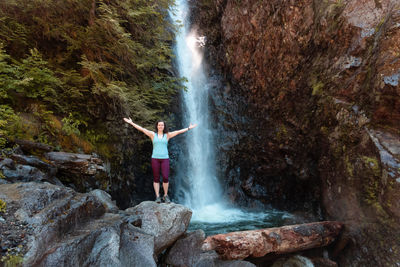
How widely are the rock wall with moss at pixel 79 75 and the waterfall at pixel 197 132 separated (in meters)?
2.63

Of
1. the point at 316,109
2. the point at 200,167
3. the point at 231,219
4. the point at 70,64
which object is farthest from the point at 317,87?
the point at 70,64

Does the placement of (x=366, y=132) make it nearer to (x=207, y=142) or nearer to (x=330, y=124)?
(x=330, y=124)

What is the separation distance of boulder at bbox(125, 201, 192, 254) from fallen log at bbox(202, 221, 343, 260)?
0.68 metres

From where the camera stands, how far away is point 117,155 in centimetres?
744

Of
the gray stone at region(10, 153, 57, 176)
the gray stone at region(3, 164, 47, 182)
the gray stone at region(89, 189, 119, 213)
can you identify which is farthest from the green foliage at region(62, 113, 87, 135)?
the gray stone at region(89, 189, 119, 213)

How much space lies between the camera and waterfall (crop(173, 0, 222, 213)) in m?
9.80

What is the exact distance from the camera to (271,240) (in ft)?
15.9

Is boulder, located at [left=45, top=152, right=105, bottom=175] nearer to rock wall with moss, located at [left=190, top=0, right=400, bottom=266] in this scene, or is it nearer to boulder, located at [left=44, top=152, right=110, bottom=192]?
boulder, located at [left=44, top=152, right=110, bottom=192]

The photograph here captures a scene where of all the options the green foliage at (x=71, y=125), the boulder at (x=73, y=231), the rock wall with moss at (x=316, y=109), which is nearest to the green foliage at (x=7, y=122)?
the green foliage at (x=71, y=125)

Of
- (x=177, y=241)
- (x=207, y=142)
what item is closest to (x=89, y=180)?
(x=177, y=241)

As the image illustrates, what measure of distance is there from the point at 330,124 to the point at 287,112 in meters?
2.03

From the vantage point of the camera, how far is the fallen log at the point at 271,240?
439 centimetres

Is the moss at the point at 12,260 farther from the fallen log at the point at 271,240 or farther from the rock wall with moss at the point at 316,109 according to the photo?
the rock wall with moss at the point at 316,109

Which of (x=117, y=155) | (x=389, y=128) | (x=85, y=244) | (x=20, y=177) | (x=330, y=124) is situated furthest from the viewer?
(x=117, y=155)
